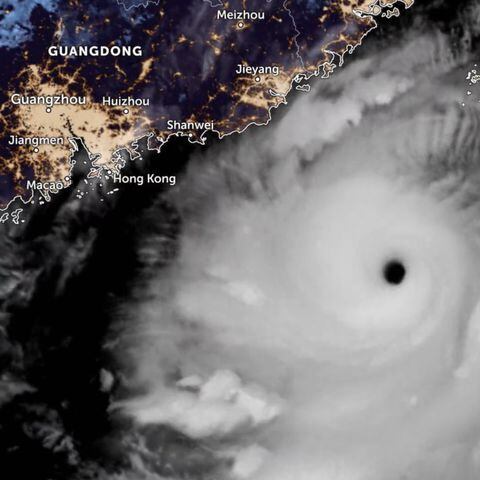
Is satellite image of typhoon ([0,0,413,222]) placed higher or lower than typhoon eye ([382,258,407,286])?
higher

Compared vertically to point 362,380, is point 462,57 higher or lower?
higher

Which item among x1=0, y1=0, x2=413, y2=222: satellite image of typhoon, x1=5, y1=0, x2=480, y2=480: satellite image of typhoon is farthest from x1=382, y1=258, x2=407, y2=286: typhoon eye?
x1=0, y1=0, x2=413, y2=222: satellite image of typhoon

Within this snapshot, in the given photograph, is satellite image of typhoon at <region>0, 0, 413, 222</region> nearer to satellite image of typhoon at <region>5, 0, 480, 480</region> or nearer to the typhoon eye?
satellite image of typhoon at <region>5, 0, 480, 480</region>

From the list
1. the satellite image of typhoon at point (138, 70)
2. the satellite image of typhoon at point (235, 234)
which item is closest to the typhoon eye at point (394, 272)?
the satellite image of typhoon at point (235, 234)

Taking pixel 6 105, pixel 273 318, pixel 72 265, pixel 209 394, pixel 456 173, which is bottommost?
pixel 209 394

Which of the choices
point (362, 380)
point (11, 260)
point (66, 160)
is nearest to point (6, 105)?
point (66, 160)

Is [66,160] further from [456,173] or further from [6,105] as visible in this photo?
[456,173]

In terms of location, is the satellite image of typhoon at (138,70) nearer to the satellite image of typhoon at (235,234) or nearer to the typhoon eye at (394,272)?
the satellite image of typhoon at (235,234)

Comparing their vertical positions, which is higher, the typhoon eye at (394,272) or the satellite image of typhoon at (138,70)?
the satellite image of typhoon at (138,70)
